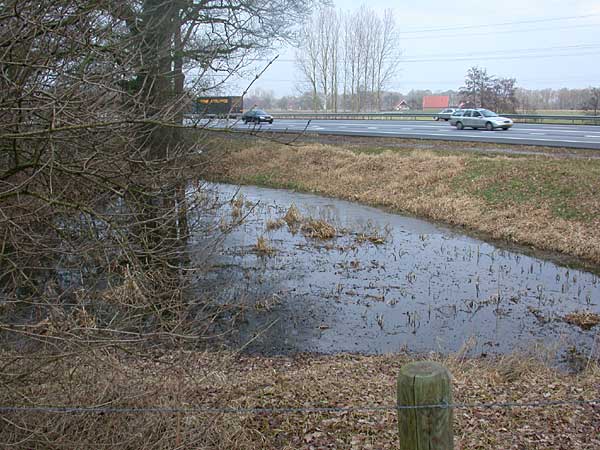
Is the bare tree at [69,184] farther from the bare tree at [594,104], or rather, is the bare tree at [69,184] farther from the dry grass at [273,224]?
the bare tree at [594,104]

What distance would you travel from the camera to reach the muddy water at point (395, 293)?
407 inches

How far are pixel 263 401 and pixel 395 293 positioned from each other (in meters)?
6.32

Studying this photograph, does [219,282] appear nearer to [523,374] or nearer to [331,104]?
[523,374]

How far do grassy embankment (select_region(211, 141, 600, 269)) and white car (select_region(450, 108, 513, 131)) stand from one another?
760 centimetres

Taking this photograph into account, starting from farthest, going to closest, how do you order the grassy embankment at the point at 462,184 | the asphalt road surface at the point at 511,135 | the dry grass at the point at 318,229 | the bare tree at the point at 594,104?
the bare tree at the point at 594,104, the asphalt road surface at the point at 511,135, the dry grass at the point at 318,229, the grassy embankment at the point at 462,184

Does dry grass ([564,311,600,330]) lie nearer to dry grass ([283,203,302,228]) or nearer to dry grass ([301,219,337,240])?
dry grass ([301,219,337,240])

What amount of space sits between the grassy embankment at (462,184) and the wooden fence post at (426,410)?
31.5 feet

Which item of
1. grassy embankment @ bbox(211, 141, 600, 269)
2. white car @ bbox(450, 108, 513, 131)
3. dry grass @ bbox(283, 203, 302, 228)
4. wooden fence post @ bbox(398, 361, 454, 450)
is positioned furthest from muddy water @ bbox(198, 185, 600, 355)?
white car @ bbox(450, 108, 513, 131)

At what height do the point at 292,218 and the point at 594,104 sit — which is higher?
the point at 594,104

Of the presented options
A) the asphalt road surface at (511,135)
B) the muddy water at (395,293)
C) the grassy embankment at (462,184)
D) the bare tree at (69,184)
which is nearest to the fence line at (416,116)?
the asphalt road surface at (511,135)

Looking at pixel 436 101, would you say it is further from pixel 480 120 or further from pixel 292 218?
pixel 292 218

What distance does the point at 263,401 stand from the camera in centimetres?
700

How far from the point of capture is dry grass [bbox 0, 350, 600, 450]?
516cm

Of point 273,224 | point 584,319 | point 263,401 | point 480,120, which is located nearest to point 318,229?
point 273,224
